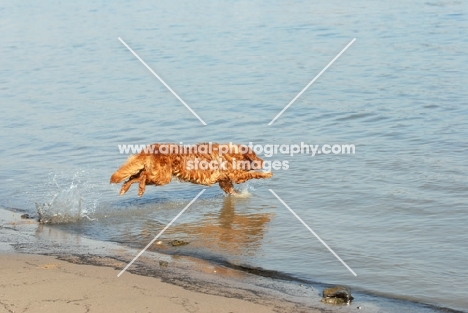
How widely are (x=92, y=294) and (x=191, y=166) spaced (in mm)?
3096

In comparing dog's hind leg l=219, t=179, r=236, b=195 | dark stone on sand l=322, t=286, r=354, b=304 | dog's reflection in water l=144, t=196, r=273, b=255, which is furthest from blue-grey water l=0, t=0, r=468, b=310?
dark stone on sand l=322, t=286, r=354, b=304

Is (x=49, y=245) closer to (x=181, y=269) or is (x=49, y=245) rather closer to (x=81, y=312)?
(x=181, y=269)

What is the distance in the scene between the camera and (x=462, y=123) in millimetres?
10875

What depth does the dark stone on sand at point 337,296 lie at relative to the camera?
18.4ft

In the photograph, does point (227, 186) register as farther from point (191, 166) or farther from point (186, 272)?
point (186, 272)

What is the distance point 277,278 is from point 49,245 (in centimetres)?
218

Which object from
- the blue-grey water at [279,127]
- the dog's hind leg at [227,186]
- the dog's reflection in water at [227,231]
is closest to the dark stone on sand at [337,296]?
the blue-grey water at [279,127]

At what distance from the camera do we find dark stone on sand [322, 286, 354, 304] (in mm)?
5613

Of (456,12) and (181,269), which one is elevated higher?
(456,12)

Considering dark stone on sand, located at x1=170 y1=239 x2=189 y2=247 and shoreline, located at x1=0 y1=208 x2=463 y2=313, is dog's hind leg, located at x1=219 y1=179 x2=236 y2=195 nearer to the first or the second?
dark stone on sand, located at x1=170 y1=239 x2=189 y2=247

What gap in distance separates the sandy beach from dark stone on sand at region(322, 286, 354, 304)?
1.69ft

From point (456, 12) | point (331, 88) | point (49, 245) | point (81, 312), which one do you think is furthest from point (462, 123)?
point (456, 12)

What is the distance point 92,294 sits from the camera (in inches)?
218

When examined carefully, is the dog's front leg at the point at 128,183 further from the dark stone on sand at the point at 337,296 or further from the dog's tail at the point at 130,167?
the dark stone on sand at the point at 337,296
